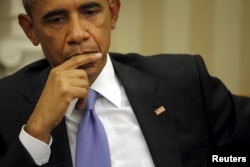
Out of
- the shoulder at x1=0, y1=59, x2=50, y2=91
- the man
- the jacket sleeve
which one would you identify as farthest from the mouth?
the jacket sleeve

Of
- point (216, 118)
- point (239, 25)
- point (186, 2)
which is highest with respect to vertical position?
point (186, 2)

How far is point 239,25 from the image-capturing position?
1910 millimetres

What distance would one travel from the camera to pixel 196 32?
73.8 inches

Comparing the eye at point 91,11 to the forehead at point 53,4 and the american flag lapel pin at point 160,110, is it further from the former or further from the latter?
the american flag lapel pin at point 160,110

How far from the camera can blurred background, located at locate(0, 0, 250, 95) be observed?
1.82 metres

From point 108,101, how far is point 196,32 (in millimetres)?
725

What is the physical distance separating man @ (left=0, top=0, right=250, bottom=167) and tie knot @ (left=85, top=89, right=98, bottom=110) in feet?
0.05

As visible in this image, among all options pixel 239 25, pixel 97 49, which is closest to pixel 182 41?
pixel 239 25

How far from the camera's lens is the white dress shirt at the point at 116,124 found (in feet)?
4.02

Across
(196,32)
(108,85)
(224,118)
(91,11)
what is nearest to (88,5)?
(91,11)

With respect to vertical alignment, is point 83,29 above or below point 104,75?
above

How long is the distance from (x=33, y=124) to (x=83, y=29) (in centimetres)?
25

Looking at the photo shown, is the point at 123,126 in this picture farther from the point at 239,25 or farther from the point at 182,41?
the point at 239,25

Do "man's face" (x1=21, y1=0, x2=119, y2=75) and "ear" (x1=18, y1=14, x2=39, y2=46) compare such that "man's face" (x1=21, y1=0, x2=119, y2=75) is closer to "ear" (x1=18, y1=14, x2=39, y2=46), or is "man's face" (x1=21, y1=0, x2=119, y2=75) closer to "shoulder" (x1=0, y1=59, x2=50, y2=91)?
"ear" (x1=18, y1=14, x2=39, y2=46)
